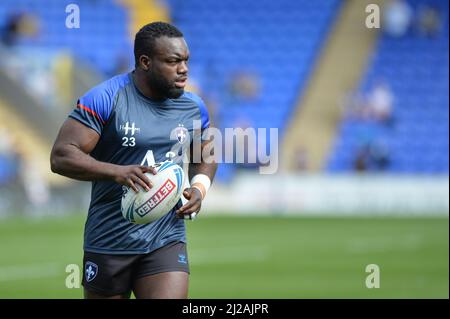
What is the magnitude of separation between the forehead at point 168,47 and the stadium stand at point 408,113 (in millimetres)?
21790

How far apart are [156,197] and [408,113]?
2379cm

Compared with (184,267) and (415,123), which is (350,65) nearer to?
(415,123)

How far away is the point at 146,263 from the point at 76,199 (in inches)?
705

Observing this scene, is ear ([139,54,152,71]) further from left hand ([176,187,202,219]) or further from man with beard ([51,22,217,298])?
left hand ([176,187,202,219])

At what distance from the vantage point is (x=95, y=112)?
249 inches

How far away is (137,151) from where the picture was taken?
6.48 metres

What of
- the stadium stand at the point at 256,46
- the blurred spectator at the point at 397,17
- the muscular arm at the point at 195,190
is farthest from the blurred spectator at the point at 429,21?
the muscular arm at the point at 195,190

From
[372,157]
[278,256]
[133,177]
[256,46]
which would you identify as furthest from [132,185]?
[256,46]

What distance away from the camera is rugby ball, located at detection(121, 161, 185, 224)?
6156 mm

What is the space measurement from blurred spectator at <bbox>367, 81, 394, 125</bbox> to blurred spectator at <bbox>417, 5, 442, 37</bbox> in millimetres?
2269

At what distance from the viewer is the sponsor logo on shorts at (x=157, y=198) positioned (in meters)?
6.16

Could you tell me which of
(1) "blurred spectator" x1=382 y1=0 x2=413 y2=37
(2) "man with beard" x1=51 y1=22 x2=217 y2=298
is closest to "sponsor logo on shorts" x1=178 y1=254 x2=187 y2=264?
(2) "man with beard" x1=51 y1=22 x2=217 y2=298

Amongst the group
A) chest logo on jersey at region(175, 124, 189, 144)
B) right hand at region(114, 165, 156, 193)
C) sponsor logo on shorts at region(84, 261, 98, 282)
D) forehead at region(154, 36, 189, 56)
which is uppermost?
forehead at region(154, 36, 189, 56)

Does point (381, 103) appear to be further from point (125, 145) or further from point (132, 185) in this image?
point (132, 185)
